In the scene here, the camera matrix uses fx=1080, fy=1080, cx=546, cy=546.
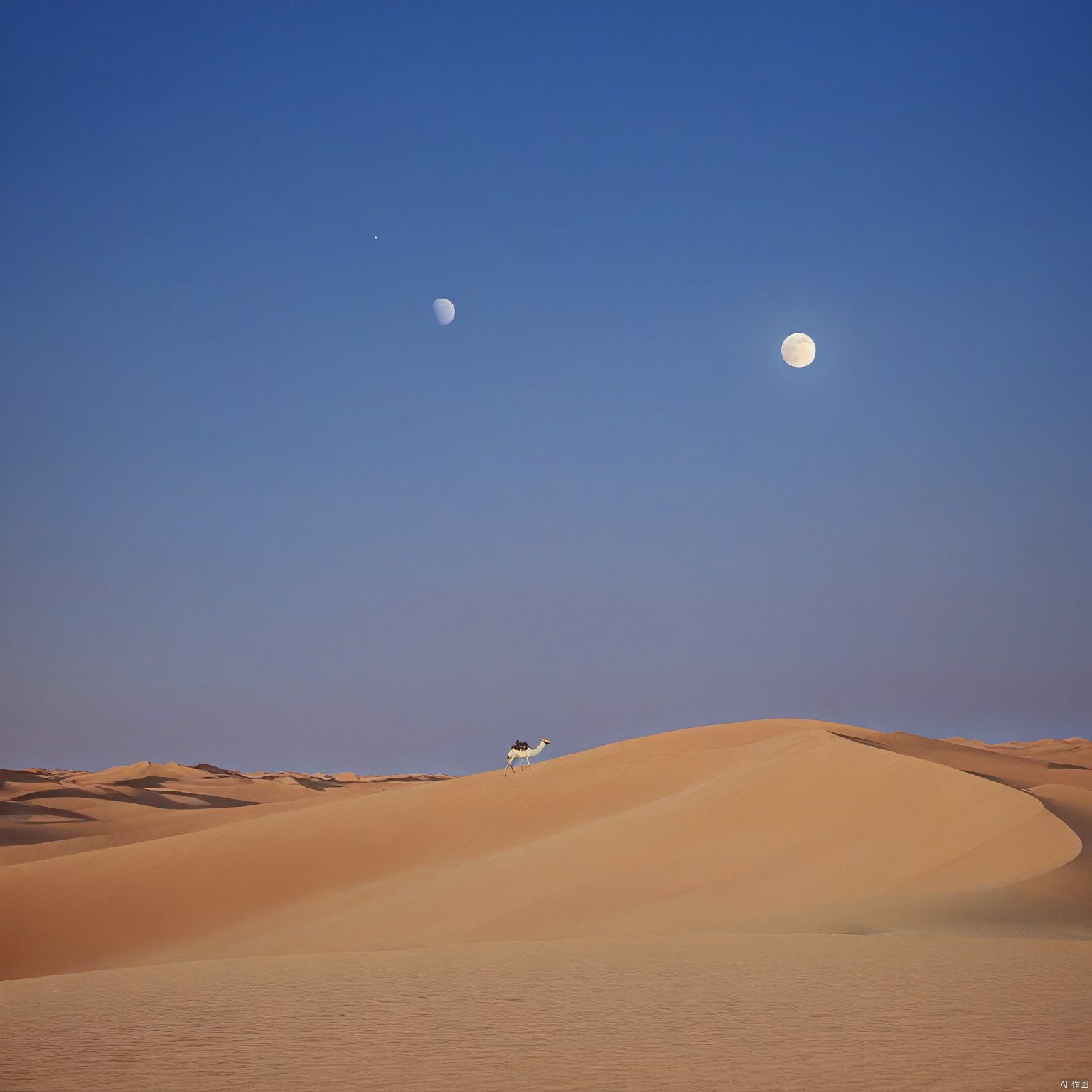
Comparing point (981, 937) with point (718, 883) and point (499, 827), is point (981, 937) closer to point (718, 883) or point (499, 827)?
point (718, 883)

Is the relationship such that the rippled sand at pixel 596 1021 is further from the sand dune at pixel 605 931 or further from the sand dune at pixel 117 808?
the sand dune at pixel 117 808

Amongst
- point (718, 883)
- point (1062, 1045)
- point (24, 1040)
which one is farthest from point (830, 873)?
point (24, 1040)

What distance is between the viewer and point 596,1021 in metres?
9.06

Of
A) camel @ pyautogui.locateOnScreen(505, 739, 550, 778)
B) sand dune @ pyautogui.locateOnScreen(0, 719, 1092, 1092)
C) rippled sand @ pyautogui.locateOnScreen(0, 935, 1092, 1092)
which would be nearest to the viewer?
rippled sand @ pyautogui.locateOnScreen(0, 935, 1092, 1092)

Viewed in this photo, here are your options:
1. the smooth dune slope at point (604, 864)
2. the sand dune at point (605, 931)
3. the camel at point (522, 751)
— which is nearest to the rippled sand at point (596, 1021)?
the sand dune at point (605, 931)

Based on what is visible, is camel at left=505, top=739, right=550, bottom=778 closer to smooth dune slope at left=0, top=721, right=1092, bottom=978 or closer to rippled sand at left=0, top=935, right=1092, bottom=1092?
smooth dune slope at left=0, top=721, right=1092, bottom=978

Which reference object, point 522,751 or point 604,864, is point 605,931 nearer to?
point 604,864

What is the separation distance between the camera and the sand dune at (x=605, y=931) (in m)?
7.93

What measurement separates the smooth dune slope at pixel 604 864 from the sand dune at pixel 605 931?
0.09m

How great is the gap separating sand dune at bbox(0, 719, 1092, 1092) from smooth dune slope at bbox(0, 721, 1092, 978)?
0.28 feet

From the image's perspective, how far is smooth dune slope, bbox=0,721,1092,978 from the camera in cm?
1628

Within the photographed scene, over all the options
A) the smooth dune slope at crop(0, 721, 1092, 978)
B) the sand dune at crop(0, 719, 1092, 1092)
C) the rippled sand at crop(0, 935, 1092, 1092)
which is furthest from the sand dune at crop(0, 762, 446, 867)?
the rippled sand at crop(0, 935, 1092, 1092)

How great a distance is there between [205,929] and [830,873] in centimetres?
1418

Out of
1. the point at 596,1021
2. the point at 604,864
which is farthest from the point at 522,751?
the point at 596,1021
